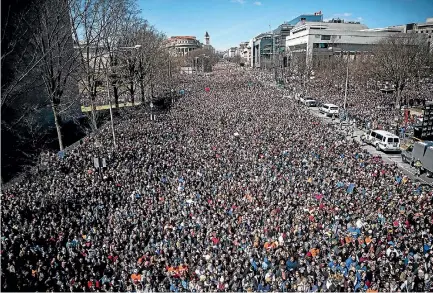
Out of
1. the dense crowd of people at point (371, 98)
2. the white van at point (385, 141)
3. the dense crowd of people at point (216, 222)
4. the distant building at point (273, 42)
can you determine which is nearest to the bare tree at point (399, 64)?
the dense crowd of people at point (371, 98)

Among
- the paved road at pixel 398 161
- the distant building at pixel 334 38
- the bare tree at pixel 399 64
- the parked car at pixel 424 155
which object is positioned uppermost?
the distant building at pixel 334 38

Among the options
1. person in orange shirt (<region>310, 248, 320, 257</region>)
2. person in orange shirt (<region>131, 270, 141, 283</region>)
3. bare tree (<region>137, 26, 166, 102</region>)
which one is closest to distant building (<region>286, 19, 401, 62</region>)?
bare tree (<region>137, 26, 166, 102</region>)

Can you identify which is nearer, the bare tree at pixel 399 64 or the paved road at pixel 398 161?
the paved road at pixel 398 161

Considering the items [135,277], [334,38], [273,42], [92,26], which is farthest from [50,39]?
[273,42]

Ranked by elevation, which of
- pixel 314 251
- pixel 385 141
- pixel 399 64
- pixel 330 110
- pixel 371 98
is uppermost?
pixel 399 64

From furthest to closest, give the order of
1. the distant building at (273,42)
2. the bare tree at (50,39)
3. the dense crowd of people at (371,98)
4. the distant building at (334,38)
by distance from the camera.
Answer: the distant building at (273,42), the distant building at (334,38), the dense crowd of people at (371,98), the bare tree at (50,39)

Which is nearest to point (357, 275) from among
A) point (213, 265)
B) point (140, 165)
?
point (213, 265)

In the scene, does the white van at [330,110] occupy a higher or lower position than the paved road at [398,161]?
higher

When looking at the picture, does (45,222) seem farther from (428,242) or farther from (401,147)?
(401,147)

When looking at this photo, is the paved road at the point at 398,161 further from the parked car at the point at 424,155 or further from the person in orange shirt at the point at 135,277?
the person in orange shirt at the point at 135,277

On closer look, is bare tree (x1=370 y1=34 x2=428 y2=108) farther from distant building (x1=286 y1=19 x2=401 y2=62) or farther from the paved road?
distant building (x1=286 y1=19 x2=401 y2=62)

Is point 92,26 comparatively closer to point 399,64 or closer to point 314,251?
point 314,251
